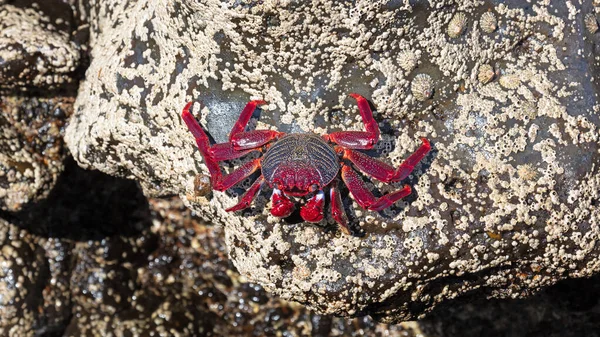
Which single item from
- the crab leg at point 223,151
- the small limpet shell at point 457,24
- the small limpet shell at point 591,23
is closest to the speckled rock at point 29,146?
the crab leg at point 223,151

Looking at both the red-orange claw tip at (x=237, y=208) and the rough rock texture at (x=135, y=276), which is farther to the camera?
the rough rock texture at (x=135, y=276)

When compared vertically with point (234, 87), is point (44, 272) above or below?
below

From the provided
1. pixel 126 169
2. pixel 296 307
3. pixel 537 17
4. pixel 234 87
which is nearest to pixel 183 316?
pixel 296 307

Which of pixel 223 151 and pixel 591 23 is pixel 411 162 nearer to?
pixel 223 151

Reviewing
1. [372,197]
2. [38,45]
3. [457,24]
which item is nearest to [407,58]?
[457,24]

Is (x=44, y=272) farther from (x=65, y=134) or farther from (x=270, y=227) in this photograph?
(x=270, y=227)

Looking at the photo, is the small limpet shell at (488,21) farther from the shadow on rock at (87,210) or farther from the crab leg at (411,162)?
the shadow on rock at (87,210)

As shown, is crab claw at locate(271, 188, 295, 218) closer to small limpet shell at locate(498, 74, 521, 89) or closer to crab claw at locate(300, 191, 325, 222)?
crab claw at locate(300, 191, 325, 222)
